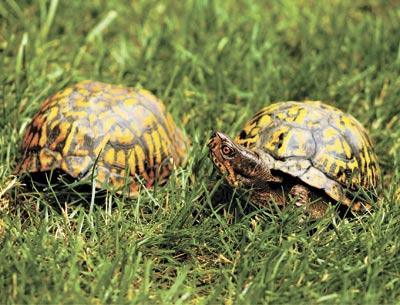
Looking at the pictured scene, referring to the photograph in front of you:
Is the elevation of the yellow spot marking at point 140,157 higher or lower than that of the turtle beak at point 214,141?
lower

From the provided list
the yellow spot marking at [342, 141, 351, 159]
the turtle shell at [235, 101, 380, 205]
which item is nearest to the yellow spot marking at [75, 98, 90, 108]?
→ the turtle shell at [235, 101, 380, 205]

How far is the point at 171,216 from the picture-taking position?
4.05 meters

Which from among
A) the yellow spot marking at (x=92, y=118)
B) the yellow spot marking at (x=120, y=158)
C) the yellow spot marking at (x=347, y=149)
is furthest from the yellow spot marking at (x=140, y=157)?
the yellow spot marking at (x=347, y=149)

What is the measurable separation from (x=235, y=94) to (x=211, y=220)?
68.5 inches

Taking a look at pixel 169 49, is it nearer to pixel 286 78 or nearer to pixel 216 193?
pixel 286 78

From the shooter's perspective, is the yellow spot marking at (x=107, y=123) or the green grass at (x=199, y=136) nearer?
the green grass at (x=199, y=136)

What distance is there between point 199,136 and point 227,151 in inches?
39.2

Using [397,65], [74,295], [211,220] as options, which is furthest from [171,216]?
[397,65]

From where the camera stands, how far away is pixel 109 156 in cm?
432

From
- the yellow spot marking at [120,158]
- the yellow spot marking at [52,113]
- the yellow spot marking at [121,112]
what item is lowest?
the yellow spot marking at [120,158]

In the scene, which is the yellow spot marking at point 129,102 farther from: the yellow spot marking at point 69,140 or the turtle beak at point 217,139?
the turtle beak at point 217,139

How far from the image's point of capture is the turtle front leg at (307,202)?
159 inches

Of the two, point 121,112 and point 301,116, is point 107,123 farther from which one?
point 301,116

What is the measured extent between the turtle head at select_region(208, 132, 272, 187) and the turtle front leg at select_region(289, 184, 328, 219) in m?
0.19
